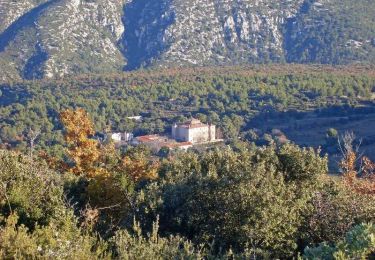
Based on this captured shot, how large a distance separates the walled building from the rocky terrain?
4359 centimetres

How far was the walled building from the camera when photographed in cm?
5402

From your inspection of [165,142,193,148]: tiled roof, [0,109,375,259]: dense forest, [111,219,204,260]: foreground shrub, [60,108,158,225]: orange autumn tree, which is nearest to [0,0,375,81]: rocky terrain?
[165,142,193,148]: tiled roof

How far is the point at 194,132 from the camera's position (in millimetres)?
54406

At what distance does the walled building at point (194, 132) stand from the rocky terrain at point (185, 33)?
4359 centimetres

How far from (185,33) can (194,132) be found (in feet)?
169

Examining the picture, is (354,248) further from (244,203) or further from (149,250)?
(244,203)

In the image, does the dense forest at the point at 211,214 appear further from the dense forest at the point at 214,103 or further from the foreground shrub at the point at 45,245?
the dense forest at the point at 214,103

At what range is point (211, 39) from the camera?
10588 centimetres

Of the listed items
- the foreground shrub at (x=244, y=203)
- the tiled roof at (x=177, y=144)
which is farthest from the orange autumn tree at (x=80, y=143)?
the tiled roof at (x=177, y=144)

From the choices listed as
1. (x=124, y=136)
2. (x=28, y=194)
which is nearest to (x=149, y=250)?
(x=28, y=194)

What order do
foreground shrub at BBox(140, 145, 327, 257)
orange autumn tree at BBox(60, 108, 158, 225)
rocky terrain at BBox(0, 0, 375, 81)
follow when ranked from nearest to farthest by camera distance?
foreground shrub at BBox(140, 145, 327, 257) → orange autumn tree at BBox(60, 108, 158, 225) → rocky terrain at BBox(0, 0, 375, 81)

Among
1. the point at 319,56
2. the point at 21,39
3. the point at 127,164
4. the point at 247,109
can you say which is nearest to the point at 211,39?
the point at 319,56

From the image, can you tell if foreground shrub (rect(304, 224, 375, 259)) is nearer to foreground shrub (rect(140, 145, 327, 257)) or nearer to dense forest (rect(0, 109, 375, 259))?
dense forest (rect(0, 109, 375, 259))

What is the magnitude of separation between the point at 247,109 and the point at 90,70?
41511mm
